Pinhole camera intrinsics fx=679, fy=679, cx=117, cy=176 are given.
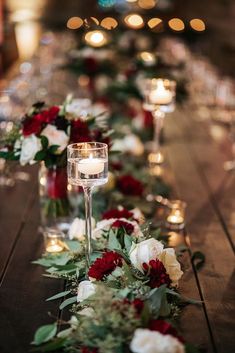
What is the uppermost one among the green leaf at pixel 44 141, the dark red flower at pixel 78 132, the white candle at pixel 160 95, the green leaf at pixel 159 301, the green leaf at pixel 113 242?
the white candle at pixel 160 95

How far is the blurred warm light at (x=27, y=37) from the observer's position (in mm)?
9383

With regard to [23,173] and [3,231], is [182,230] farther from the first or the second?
[23,173]

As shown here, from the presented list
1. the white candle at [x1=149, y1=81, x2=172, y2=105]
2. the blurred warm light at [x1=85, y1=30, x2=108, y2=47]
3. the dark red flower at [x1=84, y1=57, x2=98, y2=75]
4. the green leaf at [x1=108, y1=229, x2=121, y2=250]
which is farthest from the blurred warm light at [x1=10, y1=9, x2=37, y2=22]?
the green leaf at [x1=108, y1=229, x2=121, y2=250]

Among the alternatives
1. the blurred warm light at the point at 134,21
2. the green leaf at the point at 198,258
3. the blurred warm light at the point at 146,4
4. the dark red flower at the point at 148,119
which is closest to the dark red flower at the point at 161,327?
the green leaf at the point at 198,258

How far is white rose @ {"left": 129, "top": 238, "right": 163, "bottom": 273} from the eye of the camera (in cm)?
171

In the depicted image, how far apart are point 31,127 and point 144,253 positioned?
0.79 meters

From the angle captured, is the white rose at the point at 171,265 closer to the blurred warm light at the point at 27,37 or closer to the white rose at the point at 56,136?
the white rose at the point at 56,136

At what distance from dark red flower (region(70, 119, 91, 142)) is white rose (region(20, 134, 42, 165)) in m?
0.12

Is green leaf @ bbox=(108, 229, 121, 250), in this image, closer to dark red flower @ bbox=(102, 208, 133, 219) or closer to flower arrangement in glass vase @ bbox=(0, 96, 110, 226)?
dark red flower @ bbox=(102, 208, 133, 219)

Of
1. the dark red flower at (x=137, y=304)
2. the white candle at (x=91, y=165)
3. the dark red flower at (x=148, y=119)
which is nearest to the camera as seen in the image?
the dark red flower at (x=137, y=304)

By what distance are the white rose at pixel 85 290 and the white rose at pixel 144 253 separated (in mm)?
122

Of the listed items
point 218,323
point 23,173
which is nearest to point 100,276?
point 218,323

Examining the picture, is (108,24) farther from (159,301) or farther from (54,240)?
(159,301)

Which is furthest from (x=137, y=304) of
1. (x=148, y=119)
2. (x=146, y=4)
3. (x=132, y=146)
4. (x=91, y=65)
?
(x=146, y=4)
